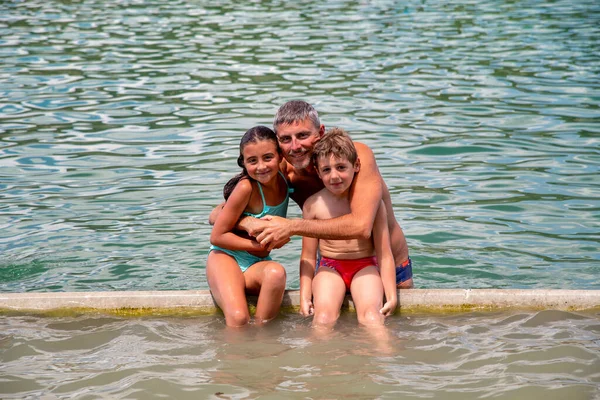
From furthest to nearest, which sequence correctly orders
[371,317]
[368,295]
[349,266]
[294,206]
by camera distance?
[294,206], [349,266], [368,295], [371,317]

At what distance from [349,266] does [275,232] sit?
64cm

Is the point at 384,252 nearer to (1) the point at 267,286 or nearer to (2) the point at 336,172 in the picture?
(2) the point at 336,172

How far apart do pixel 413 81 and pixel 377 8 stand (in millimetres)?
10428

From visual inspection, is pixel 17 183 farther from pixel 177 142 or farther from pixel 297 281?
pixel 297 281

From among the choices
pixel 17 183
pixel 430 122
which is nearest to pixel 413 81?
pixel 430 122

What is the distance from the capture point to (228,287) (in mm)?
5898

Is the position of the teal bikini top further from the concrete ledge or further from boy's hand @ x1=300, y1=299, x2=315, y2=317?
boy's hand @ x1=300, y1=299, x2=315, y2=317

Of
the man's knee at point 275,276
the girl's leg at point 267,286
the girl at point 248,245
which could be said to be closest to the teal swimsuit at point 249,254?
the girl at point 248,245

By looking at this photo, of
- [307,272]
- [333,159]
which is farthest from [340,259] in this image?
[333,159]

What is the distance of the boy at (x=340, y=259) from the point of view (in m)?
5.79

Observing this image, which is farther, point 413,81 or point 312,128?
point 413,81

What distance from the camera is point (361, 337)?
555 centimetres

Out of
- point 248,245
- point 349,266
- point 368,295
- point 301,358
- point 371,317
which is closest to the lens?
point 301,358

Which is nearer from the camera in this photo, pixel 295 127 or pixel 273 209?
pixel 295 127
